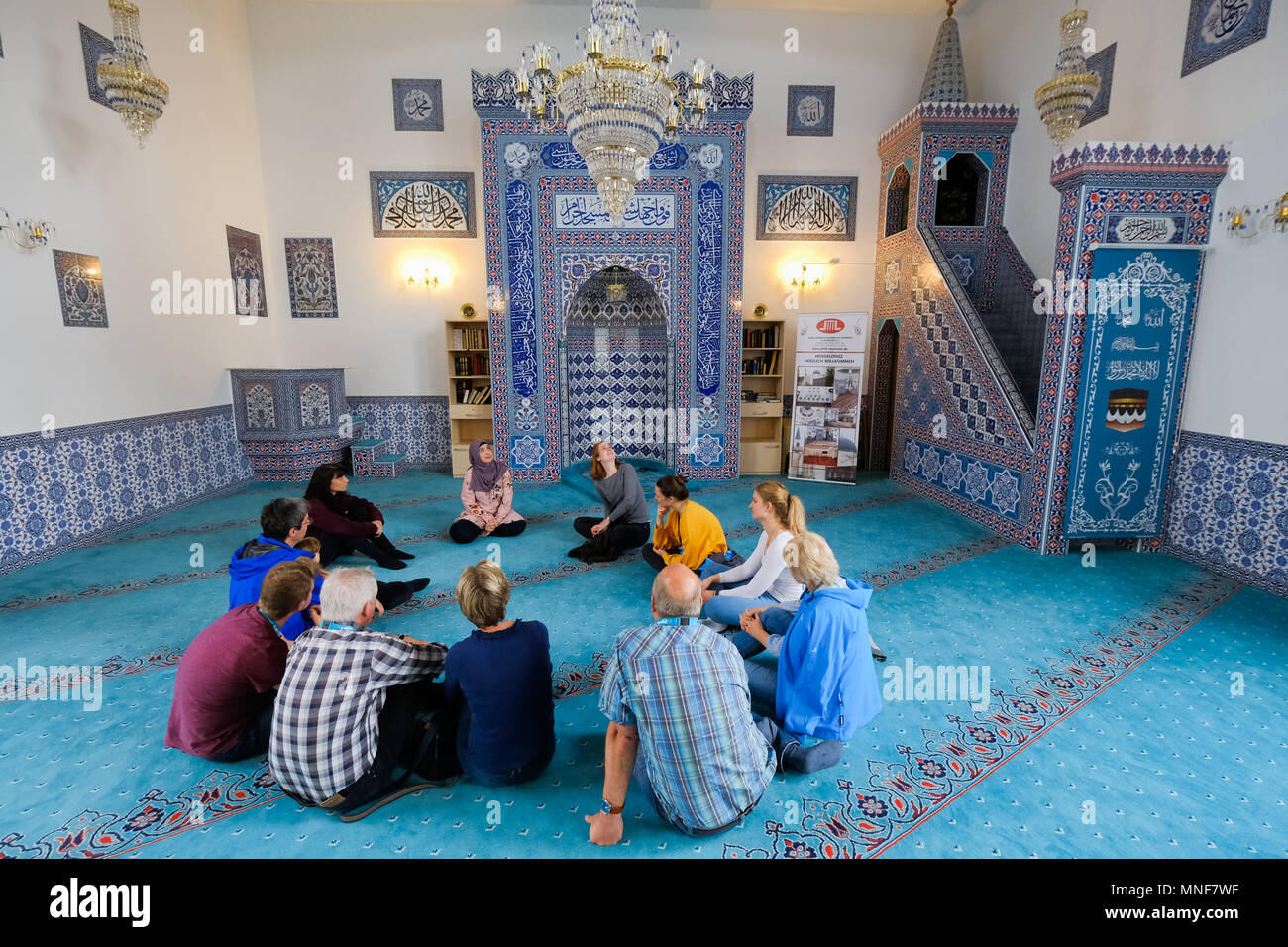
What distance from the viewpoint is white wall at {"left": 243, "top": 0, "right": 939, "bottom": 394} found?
695cm

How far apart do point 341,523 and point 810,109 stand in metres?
6.69

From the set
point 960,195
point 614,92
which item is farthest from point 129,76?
point 960,195

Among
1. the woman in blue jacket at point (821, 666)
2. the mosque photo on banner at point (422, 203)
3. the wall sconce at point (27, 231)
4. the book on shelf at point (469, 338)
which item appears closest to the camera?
the woman in blue jacket at point (821, 666)

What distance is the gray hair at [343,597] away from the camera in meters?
1.94

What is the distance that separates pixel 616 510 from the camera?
14.8 ft

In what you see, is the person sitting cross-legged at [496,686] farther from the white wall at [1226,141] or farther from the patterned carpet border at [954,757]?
the white wall at [1226,141]

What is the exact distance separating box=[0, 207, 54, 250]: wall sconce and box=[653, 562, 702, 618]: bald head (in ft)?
17.0

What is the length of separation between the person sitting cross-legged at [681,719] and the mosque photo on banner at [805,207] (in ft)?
21.8

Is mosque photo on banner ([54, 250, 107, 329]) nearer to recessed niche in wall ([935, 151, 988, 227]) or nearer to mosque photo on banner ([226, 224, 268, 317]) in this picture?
mosque photo on banner ([226, 224, 268, 317])

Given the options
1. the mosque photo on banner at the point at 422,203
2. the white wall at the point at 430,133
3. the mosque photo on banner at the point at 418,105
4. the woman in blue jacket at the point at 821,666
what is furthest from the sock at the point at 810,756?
the mosque photo on banner at the point at 418,105

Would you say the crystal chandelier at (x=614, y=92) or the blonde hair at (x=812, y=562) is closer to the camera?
the blonde hair at (x=812, y=562)

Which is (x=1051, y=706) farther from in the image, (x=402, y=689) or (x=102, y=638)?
(x=102, y=638)

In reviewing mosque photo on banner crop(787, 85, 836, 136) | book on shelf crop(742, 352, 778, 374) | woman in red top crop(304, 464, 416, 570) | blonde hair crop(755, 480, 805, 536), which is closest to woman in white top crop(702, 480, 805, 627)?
blonde hair crop(755, 480, 805, 536)
